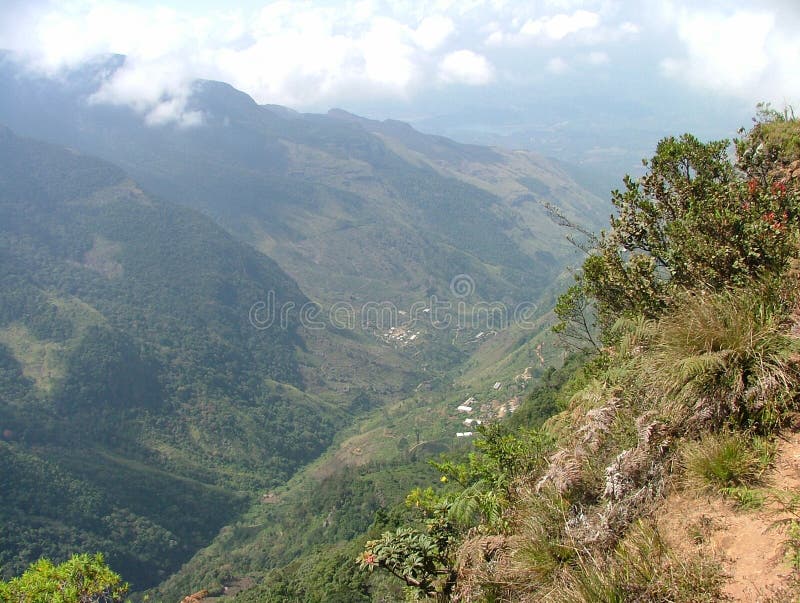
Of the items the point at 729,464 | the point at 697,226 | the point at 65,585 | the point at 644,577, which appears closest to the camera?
the point at 644,577

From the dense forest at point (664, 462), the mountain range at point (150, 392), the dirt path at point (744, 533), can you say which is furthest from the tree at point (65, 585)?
the mountain range at point (150, 392)

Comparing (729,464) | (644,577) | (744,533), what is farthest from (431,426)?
(644,577)

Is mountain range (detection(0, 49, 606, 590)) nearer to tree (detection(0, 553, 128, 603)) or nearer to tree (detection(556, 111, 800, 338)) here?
tree (detection(0, 553, 128, 603))

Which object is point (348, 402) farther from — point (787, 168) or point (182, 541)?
point (787, 168)

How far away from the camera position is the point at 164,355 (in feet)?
494

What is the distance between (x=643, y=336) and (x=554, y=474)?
3200 mm

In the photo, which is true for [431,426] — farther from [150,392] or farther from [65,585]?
[65,585]

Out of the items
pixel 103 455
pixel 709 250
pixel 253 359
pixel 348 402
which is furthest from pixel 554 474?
pixel 253 359

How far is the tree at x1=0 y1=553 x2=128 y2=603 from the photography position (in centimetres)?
1268

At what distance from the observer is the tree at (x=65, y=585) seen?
1268 cm

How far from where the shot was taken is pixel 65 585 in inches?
501

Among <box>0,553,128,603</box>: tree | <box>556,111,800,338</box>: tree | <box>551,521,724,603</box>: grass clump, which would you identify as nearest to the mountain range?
<box>0,553,128,603</box>: tree

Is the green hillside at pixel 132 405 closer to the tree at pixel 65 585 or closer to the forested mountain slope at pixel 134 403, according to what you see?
the forested mountain slope at pixel 134 403

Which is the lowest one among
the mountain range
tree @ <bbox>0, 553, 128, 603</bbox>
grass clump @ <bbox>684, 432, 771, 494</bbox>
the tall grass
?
the mountain range
